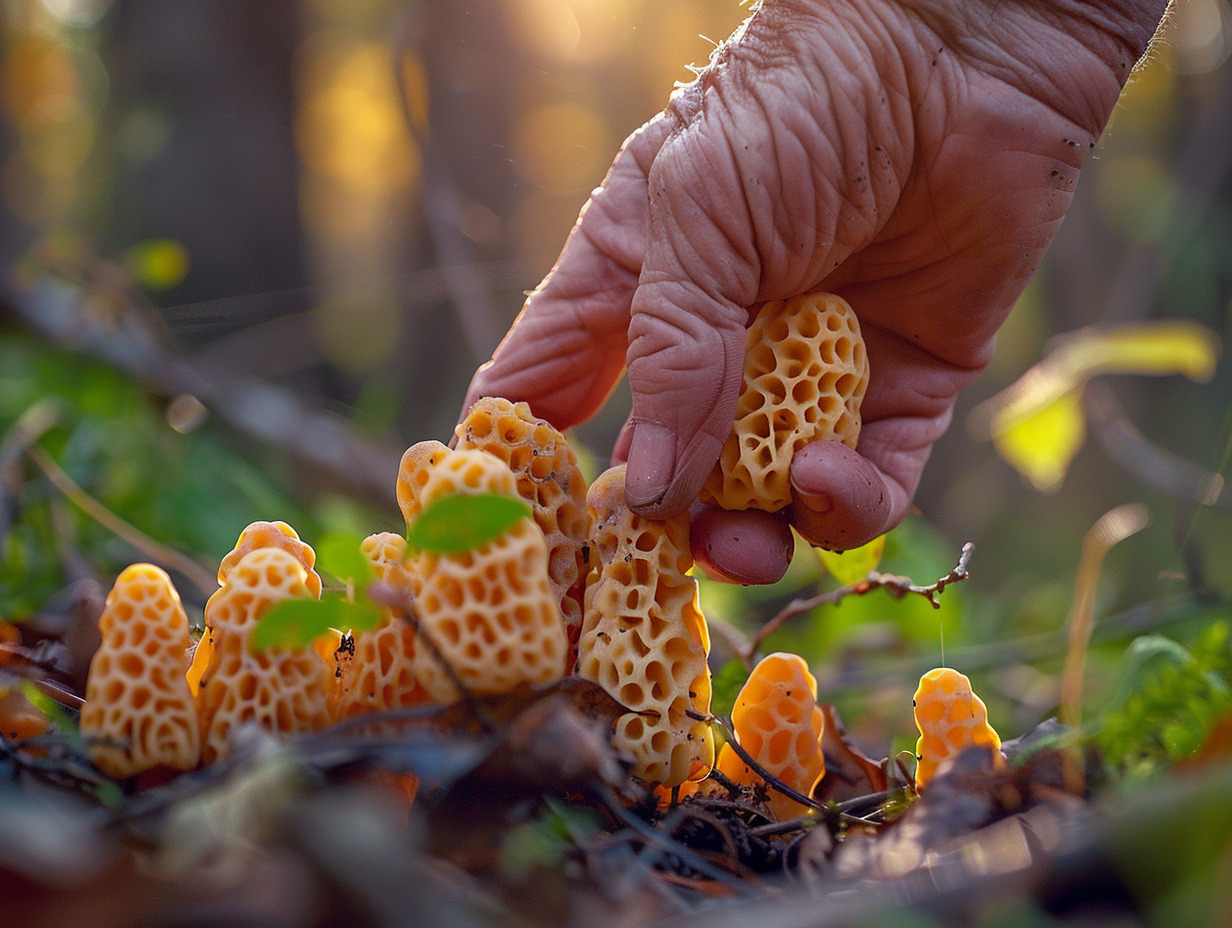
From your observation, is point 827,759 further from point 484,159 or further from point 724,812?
point 484,159

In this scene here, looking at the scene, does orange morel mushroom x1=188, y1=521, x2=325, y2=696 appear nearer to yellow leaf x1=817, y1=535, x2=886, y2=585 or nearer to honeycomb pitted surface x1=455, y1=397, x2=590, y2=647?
honeycomb pitted surface x1=455, y1=397, x2=590, y2=647

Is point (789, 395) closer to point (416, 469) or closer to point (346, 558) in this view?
point (416, 469)

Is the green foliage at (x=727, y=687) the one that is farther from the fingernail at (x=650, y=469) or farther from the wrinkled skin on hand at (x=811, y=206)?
the fingernail at (x=650, y=469)

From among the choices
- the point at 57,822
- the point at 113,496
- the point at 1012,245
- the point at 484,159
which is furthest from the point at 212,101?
the point at 57,822

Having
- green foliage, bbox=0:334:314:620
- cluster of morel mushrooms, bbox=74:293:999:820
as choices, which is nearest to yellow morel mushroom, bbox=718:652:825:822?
cluster of morel mushrooms, bbox=74:293:999:820

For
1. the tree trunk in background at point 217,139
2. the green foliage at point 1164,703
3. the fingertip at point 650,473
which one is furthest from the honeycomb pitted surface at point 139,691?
the tree trunk in background at point 217,139

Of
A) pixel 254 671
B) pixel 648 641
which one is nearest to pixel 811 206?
pixel 648 641
